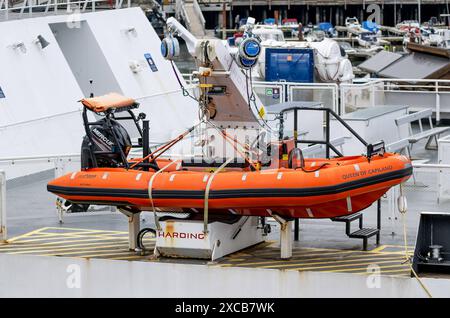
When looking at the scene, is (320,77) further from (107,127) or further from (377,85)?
(107,127)

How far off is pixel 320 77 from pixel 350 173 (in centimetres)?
1582

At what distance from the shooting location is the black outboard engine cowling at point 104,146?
39.9 feet

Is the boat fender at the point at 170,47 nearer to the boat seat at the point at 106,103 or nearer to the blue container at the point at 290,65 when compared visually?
the boat seat at the point at 106,103

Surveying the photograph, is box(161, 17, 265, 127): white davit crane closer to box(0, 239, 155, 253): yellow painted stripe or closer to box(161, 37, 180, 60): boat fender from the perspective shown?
box(161, 37, 180, 60): boat fender

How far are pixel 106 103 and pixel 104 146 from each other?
18.2 inches

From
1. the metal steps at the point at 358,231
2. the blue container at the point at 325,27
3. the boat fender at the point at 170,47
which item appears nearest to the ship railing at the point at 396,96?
the metal steps at the point at 358,231

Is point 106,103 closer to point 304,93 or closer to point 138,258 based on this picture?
point 138,258

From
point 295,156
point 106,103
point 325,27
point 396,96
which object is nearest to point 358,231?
point 295,156

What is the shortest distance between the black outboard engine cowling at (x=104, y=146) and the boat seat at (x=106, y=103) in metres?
0.17

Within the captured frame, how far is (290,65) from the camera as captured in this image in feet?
87.0

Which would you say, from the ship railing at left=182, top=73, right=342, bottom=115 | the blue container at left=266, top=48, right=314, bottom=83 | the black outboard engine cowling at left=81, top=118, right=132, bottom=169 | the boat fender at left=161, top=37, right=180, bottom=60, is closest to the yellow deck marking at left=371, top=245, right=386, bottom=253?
the black outboard engine cowling at left=81, top=118, right=132, bottom=169

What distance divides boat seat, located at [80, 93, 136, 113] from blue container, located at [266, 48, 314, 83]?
14.2 m

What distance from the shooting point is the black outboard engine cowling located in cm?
1216

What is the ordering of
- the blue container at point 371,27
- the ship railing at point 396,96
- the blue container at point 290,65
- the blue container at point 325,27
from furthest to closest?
the blue container at point 325,27 < the blue container at point 371,27 < the blue container at point 290,65 < the ship railing at point 396,96
